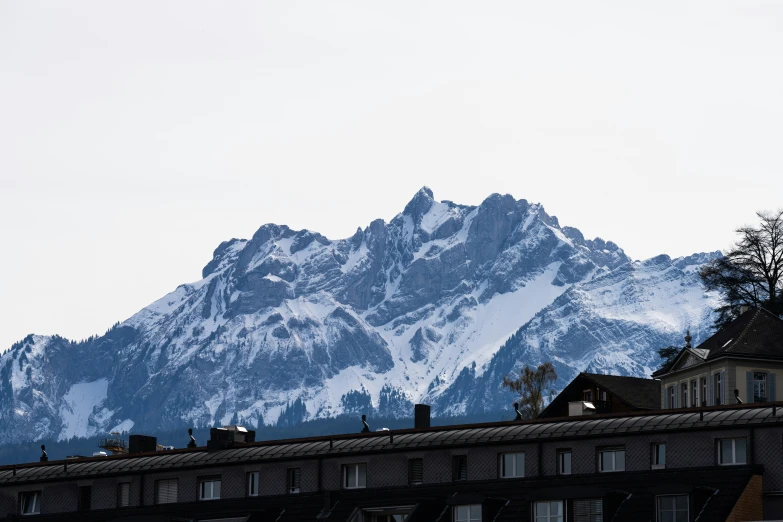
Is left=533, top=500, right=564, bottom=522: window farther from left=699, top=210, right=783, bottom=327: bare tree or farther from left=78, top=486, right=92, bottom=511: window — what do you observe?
left=699, top=210, right=783, bottom=327: bare tree

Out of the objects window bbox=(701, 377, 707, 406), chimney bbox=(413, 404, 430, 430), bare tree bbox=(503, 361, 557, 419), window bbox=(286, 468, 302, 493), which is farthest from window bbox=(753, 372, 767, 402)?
window bbox=(286, 468, 302, 493)

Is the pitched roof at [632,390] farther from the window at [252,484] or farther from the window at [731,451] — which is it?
the window at [731,451]

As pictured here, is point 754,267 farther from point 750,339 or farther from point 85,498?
point 85,498

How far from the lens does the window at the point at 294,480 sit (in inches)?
3871

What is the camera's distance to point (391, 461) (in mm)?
95500

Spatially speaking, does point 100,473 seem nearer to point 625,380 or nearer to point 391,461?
point 391,461

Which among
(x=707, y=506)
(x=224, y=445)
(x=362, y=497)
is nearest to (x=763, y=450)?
(x=707, y=506)

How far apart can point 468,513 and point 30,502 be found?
109 ft

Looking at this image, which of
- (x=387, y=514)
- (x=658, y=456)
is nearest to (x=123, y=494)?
(x=387, y=514)

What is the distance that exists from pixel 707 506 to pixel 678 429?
570cm

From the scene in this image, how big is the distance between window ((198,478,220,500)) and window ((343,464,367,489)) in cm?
912

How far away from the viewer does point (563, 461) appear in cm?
9025

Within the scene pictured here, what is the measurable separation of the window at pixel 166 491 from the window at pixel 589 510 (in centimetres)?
2832

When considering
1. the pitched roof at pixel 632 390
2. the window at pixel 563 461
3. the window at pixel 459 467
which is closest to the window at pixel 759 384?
the pitched roof at pixel 632 390
